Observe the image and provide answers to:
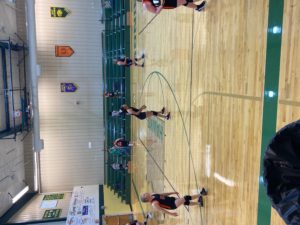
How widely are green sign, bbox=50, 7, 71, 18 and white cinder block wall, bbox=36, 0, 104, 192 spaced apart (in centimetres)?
12

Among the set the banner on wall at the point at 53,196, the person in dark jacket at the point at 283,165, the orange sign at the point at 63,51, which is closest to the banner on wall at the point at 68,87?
the orange sign at the point at 63,51

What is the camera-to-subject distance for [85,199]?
35.1ft

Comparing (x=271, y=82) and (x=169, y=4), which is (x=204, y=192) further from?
(x=169, y=4)

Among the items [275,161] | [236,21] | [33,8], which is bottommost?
[275,161]

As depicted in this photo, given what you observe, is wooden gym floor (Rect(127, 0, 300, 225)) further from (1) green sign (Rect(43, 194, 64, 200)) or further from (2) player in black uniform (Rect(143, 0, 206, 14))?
A: (1) green sign (Rect(43, 194, 64, 200))

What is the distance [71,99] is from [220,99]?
354 inches

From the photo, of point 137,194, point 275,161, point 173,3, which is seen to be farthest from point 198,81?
point 137,194

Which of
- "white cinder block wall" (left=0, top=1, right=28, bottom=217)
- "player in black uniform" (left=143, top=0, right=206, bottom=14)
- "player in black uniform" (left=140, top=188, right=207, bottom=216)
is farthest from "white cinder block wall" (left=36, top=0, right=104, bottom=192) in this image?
"player in black uniform" (left=143, top=0, right=206, bottom=14)

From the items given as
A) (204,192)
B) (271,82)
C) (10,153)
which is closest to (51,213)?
(10,153)

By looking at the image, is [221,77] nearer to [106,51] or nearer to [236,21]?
[236,21]

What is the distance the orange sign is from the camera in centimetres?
1145

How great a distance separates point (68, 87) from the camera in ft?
38.2

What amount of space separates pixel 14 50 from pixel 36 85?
1.36 m

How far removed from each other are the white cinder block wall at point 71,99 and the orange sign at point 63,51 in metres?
0.13
